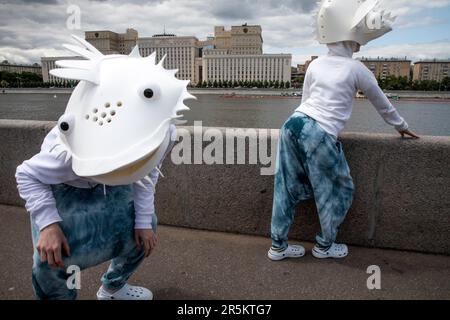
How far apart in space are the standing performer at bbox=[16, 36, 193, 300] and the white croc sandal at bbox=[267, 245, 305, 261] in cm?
131

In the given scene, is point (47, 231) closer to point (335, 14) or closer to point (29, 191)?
point (29, 191)

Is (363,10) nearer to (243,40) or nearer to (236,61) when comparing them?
(236,61)

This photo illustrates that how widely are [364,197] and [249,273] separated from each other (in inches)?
47.5

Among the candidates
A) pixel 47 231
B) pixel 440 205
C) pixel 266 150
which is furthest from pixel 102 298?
pixel 440 205

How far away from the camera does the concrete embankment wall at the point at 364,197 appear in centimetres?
310

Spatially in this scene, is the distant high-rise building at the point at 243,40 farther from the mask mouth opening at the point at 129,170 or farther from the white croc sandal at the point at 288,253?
the mask mouth opening at the point at 129,170

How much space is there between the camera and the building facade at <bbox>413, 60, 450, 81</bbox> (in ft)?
481

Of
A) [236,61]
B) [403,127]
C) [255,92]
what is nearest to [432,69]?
[236,61]

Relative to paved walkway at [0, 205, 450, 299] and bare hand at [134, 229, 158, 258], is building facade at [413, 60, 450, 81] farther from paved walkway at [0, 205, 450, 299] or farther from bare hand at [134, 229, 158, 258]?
bare hand at [134, 229, 158, 258]

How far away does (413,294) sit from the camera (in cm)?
258

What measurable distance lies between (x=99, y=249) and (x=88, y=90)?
81cm

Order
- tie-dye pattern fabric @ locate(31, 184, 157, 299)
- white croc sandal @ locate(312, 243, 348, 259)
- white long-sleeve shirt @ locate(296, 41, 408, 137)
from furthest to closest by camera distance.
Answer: white croc sandal @ locate(312, 243, 348, 259) < white long-sleeve shirt @ locate(296, 41, 408, 137) < tie-dye pattern fabric @ locate(31, 184, 157, 299)

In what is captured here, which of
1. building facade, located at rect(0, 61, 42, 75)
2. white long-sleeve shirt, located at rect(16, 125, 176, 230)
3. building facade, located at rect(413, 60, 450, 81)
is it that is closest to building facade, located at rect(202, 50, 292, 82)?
building facade, located at rect(413, 60, 450, 81)

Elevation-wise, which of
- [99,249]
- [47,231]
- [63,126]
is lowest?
[99,249]
